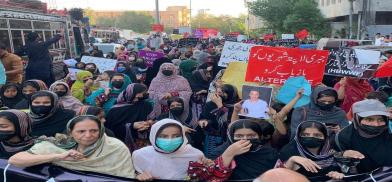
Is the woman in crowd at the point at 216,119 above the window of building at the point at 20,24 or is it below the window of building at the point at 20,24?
below

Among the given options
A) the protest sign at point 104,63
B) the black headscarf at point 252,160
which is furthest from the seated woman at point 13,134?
the protest sign at point 104,63

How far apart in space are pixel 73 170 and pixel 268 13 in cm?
3491

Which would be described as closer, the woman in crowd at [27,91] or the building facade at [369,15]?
the woman in crowd at [27,91]

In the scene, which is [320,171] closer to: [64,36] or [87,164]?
[87,164]

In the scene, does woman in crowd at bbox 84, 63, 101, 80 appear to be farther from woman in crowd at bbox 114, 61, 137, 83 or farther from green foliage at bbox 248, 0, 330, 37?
green foliage at bbox 248, 0, 330, 37

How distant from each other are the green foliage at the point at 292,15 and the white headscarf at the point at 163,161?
1266 inches

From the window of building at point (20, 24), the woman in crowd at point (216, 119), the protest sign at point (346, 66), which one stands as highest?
the window of building at point (20, 24)

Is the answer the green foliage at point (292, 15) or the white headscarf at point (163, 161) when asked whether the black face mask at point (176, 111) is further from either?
the green foliage at point (292, 15)

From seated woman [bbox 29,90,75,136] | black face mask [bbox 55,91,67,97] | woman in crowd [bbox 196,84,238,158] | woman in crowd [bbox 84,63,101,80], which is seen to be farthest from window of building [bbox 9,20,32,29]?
woman in crowd [bbox 196,84,238,158]

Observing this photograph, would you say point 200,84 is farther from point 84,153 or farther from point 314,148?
point 84,153

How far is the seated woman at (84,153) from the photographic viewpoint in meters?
2.61

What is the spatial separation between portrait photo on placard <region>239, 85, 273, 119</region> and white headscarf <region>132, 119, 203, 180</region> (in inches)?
40.0

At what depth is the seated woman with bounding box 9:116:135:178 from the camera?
261cm

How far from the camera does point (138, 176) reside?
2707 millimetres
